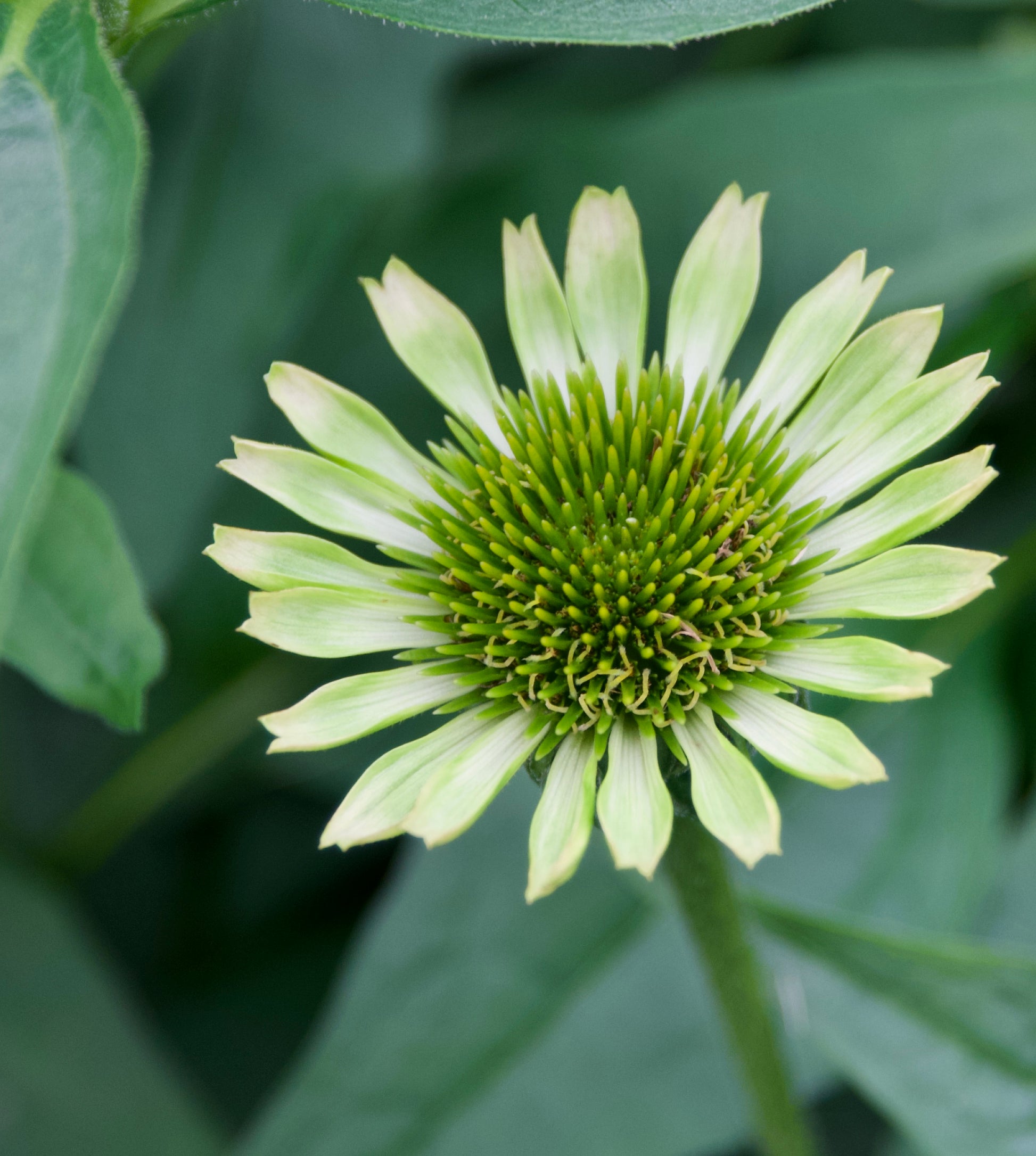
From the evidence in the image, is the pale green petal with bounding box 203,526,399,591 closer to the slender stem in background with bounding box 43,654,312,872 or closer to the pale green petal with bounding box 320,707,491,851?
the pale green petal with bounding box 320,707,491,851

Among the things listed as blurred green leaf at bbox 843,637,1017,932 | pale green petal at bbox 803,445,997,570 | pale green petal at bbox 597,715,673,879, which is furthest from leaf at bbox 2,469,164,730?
blurred green leaf at bbox 843,637,1017,932

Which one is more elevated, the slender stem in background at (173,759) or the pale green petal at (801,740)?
the slender stem in background at (173,759)

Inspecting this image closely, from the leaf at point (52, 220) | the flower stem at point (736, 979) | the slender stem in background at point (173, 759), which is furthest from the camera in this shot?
the slender stem in background at point (173, 759)

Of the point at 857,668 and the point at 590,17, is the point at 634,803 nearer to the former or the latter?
the point at 857,668

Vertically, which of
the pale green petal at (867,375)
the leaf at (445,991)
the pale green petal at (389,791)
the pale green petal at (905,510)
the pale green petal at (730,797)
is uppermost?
the pale green petal at (867,375)

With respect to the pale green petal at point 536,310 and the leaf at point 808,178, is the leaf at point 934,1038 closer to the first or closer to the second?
the pale green petal at point 536,310

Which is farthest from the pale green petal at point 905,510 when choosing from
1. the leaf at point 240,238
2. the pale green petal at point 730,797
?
the leaf at point 240,238

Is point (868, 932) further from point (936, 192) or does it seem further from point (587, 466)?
point (936, 192)
